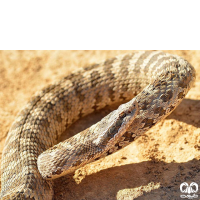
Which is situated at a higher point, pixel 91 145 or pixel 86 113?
pixel 86 113

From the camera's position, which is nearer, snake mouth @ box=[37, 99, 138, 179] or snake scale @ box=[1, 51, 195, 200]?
snake mouth @ box=[37, 99, 138, 179]

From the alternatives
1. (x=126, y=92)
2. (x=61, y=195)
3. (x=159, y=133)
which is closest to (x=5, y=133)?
(x=61, y=195)

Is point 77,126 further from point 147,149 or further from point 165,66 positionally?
point 165,66

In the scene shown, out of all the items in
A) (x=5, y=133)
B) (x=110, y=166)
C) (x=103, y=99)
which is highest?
(x=103, y=99)

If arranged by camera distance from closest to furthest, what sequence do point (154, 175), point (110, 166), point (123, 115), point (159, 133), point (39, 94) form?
1. point (123, 115)
2. point (154, 175)
3. point (110, 166)
4. point (159, 133)
5. point (39, 94)

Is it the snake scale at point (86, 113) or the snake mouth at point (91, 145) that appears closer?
the snake mouth at point (91, 145)

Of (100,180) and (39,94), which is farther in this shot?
(39,94)

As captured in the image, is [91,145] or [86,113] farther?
[86,113]

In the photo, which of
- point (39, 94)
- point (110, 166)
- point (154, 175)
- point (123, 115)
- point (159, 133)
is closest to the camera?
point (123, 115)
